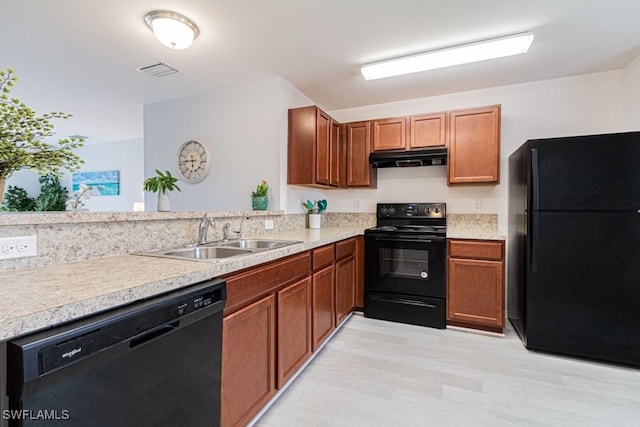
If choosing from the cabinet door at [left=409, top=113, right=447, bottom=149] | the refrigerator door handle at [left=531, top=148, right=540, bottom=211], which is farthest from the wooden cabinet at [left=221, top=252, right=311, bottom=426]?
the cabinet door at [left=409, top=113, right=447, bottom=149]

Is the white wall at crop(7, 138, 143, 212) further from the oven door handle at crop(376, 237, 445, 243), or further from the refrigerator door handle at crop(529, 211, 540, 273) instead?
the refrigerator door handle at crop(529, 211, 540, 273)

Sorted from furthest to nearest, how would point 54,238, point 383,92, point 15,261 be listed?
point 383,92 → point 54,238 → point 15,261

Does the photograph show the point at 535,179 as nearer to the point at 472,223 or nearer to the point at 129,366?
the point at 472,223

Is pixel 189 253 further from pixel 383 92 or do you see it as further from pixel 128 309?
pixel 383 92

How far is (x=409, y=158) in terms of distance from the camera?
320 cm

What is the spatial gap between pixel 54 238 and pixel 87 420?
2.68 feet

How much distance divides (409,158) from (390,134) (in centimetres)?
36

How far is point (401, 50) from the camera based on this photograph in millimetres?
2441

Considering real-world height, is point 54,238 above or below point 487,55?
below

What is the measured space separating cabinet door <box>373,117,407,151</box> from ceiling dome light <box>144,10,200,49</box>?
2.02 metres

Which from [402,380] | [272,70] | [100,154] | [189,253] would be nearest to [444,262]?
[402,380]

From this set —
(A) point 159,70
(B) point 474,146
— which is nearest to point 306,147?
(A) point 159,70

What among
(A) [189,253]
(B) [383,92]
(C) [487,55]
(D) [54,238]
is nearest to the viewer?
(D) [54,238]

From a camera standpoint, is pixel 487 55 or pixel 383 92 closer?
pixel 487 55
